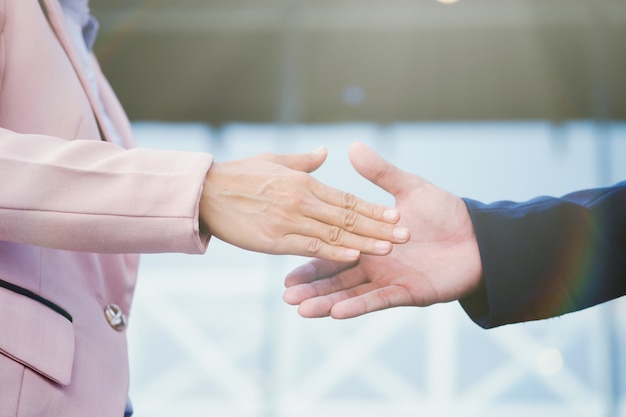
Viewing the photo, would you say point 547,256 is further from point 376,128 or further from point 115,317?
point 376,128

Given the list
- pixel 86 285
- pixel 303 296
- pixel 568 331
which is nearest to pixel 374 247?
pixel 303 296

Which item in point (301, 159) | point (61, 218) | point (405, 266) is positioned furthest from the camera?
point (405, 266)

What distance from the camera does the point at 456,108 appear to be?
4.86 m

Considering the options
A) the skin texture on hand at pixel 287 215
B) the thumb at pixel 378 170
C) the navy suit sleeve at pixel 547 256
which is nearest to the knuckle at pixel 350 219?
the skin texture on hand at pixel 287 215

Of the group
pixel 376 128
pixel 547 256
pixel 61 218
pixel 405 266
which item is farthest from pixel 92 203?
pixel 376 128

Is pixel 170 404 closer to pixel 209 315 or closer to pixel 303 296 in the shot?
pixel 209 315

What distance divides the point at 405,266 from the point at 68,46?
0.44 metres

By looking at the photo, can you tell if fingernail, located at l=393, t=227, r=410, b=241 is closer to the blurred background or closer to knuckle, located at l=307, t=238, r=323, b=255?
knuckle, located at l=307, t=238, r=323, b=255

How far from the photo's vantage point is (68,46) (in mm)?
804

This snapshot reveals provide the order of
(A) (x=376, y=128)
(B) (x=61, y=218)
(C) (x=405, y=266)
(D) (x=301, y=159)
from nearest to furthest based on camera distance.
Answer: (B) (x=61, y=218), (D) (x=301, y=159), (C) (x=405, y=266), (A) (x=376, y=128)

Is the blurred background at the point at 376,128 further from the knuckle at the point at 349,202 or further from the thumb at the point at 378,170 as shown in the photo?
the knuckle at the point at 349,202

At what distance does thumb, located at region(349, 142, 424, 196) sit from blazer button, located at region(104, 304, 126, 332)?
0.97ft

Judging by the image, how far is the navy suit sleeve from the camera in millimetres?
879

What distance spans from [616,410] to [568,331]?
57cm
